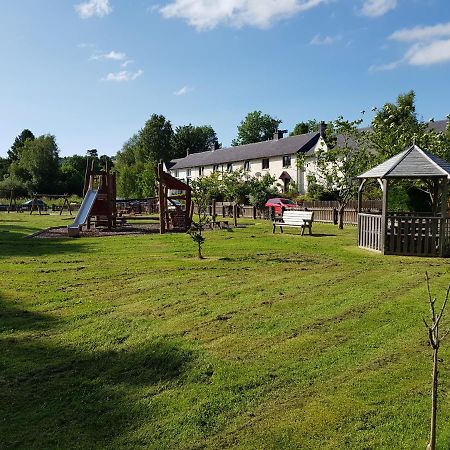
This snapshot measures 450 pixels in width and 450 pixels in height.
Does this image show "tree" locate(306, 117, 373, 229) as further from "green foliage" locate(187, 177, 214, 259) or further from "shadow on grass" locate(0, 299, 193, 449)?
"shadow on grass" locate(0, 299, 193, 449)

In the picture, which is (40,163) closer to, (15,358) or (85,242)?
(85,242)

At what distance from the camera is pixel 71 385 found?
5258 mm

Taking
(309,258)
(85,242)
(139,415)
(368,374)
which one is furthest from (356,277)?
(85,242)

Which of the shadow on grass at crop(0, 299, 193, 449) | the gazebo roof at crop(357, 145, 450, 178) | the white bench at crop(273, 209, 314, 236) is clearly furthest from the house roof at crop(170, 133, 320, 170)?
the shadow on grass at crop(0, 299, 193, 449)

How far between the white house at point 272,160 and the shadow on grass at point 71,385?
132 feet

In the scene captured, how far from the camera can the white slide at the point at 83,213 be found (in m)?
21.4

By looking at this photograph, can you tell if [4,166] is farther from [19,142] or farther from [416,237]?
[416,237]

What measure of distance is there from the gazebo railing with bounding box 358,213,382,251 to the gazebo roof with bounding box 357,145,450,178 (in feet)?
5.03

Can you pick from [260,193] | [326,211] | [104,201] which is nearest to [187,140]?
[260,193]

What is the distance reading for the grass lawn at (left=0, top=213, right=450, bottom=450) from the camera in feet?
14.0

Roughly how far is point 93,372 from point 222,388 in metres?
1.64

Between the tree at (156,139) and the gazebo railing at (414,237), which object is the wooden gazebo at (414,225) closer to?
the gazebo railing at (414,237)

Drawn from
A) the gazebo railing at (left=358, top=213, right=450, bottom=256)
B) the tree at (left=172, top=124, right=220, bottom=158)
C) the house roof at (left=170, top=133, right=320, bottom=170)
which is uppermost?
the tree at (left=172, top=124, right=220, bottom=158)

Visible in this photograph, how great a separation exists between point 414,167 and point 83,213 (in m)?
16.1
